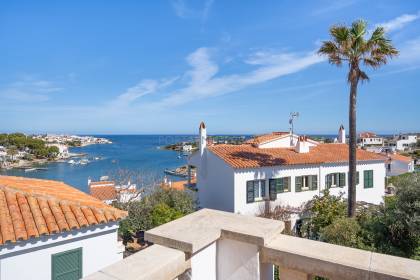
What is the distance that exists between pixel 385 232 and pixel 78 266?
961 cm

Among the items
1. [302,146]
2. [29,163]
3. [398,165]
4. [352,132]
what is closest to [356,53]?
[352,132]

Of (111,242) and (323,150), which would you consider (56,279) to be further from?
(323,150)

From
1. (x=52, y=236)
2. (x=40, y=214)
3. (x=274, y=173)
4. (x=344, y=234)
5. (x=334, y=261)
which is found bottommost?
(x=344, y=234)

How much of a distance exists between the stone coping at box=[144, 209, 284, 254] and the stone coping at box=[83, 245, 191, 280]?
76 mm

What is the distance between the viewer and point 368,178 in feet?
75.5

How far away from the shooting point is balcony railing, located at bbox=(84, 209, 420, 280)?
1.95 meters

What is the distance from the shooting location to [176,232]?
2.35 m

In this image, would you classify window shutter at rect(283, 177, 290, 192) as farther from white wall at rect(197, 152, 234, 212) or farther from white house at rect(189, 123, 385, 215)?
white wall at rect(197, 152, 234, 212)

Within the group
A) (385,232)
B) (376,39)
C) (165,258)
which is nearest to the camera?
(165,258)

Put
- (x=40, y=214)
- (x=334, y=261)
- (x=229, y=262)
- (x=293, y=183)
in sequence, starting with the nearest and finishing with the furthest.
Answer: (x=334, y=261) → (x=229, y=262) → (x=40, y=214) → (x=293, y=183)

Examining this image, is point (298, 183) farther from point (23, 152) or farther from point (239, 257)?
point (23, 152)

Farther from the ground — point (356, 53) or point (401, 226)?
point (356, 53)

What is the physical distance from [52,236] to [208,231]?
24.9 feet

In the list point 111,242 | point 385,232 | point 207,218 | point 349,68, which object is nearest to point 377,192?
point 349,68
